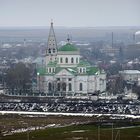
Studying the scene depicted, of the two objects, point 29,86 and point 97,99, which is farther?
point 29,86

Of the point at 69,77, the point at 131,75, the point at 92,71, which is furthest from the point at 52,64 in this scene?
the point at 131,75

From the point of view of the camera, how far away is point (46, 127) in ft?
117

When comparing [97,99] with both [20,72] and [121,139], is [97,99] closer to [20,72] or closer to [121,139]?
[20,72]

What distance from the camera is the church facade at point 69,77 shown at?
171ft

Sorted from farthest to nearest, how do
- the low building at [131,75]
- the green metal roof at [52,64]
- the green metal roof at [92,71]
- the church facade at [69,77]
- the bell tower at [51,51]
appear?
1. the low building at [131,75]
2. the bell tower at [51,51]
3. the green metal roof at [52,64]
4. the green metal roof at [92,71]
5. the church facade at [69,77]

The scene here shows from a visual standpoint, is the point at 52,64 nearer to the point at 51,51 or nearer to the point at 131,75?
the point at 51,51

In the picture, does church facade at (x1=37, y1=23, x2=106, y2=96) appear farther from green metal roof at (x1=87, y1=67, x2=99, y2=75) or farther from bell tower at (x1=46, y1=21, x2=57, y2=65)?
bell tower at (x1=46, y1=21, x2=57, y2=65)

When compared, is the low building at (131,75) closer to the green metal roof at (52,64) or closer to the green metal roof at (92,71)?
the green metal roof at (92,71)

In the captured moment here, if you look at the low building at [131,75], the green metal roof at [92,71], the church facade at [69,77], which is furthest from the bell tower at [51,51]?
the low building at [131,75]

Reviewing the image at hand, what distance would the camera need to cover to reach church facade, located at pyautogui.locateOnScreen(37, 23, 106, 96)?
5197cm

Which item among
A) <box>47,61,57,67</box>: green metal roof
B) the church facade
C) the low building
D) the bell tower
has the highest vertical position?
the bell tower

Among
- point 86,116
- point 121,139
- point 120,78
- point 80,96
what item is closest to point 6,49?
point 120,78

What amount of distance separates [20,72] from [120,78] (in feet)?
18.7

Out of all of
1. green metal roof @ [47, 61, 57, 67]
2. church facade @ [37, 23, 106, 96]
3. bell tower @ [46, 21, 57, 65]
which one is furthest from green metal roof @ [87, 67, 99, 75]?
bell tower @ [46, 21, 57, 65]
